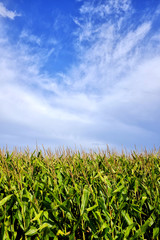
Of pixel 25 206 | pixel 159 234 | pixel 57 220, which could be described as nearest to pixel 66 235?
pixel 57 220

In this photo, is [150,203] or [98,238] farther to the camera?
[150,203]

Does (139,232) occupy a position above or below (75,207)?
below

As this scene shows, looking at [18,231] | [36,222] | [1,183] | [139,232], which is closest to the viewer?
[139,232]

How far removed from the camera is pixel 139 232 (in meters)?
2.88

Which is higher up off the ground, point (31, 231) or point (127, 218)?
point (127, 218)

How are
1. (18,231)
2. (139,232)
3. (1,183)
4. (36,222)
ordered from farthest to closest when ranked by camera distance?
(1,183), (18,231), (36,222), (139,232)

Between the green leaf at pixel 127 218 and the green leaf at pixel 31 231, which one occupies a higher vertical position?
the green leaf at pixel 127 218

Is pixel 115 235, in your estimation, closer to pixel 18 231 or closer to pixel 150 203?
pixel 150 203

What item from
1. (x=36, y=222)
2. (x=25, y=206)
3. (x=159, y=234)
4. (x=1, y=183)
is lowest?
(x=159, y=234)

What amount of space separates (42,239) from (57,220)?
30 cm

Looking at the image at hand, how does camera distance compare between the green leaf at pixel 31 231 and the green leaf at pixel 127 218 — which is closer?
the green leaf at pixel 31 231

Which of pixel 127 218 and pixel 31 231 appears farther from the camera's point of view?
pixel 127 218

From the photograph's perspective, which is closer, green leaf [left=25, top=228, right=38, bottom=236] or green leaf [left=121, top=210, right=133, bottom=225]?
green leaf [left=25, top=228, right=38, bottom=236]

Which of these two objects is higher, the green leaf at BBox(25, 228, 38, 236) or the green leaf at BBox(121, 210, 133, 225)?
the green leaf at BBox(121, 210, 133, 225)
